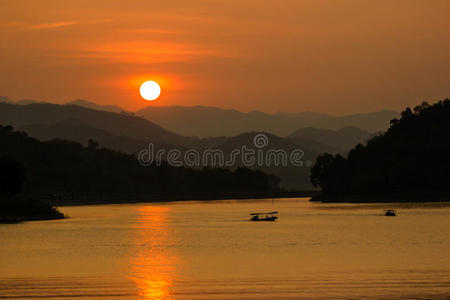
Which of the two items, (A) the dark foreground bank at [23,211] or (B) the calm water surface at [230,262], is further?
(A) the dark foreground bank at [23,211]

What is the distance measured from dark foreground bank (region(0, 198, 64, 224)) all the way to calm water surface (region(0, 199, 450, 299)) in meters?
28.4

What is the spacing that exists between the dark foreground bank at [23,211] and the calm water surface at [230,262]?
28395 mm

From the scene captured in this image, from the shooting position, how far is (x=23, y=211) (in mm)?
184375

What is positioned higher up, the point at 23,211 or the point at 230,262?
the point at 23,211

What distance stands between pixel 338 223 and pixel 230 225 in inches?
754

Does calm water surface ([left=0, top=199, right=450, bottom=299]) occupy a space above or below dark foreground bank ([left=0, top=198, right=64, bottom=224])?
below

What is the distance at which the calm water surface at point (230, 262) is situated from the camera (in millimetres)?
62844

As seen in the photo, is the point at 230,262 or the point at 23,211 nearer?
the point at 230,262

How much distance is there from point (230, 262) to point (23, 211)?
349ft

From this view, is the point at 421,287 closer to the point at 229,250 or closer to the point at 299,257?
the point at 299,257

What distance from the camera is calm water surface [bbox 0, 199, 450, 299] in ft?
206

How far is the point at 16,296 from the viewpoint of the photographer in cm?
6056

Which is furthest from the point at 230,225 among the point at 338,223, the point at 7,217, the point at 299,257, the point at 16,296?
the point at 16,296

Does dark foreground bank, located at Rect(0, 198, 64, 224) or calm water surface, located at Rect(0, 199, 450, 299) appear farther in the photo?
dark foreground bank, located at Rect(0, 198, 64, 224)
